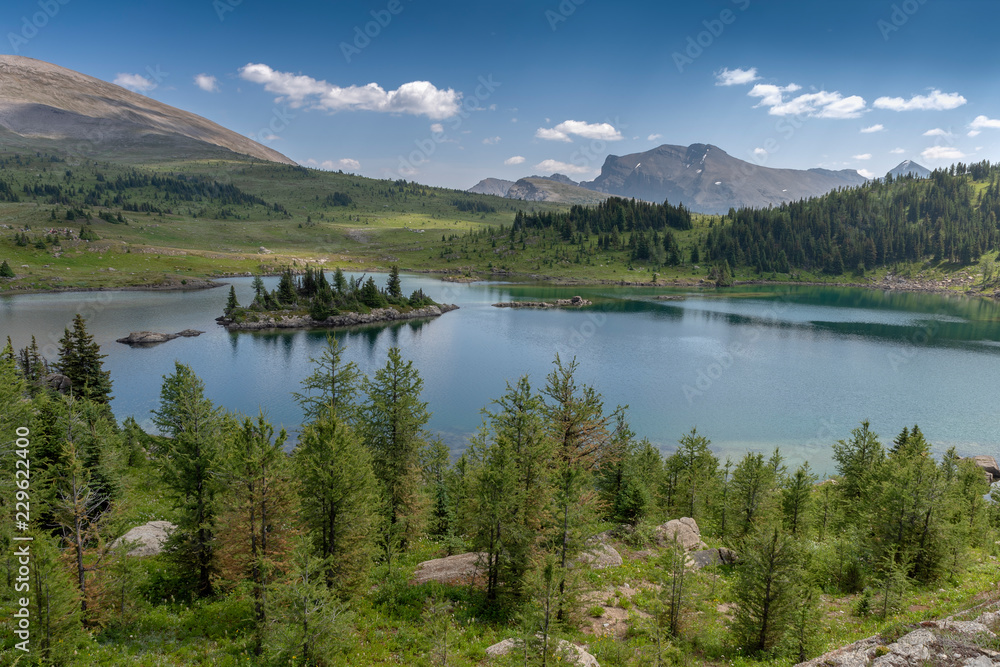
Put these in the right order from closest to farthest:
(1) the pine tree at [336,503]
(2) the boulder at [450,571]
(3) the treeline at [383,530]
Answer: (3) the treeline at [383,530], (1) the pine tree at [336,503], (2) the boulder at [450,571]

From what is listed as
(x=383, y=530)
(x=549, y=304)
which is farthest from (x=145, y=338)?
(x=549, y=304)

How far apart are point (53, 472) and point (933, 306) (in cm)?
21669

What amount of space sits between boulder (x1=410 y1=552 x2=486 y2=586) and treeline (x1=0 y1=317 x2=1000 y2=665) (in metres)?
0.87

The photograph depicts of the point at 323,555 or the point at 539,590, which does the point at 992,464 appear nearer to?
the point at 539,590

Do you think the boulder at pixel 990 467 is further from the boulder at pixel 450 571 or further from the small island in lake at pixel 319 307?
the small island in lake at pixel 319 307

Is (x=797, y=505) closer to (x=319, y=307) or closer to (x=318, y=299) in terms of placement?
(x=319, y=307)

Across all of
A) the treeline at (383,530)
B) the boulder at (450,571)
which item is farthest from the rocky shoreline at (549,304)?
the boulder at (450,571)

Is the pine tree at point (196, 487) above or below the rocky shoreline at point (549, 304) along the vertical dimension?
below

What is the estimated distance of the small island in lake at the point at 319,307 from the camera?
4360 inches

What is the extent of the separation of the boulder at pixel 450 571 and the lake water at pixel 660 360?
90.7 ft

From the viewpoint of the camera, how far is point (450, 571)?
22906 mm

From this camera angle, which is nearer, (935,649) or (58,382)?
(935,649)

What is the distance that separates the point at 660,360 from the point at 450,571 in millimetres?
72761

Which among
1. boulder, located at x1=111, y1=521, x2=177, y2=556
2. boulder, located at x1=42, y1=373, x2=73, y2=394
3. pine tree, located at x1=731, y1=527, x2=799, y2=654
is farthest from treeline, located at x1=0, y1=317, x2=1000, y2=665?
boulder, located at x1=42, y1=373, x2=73, y2=394
